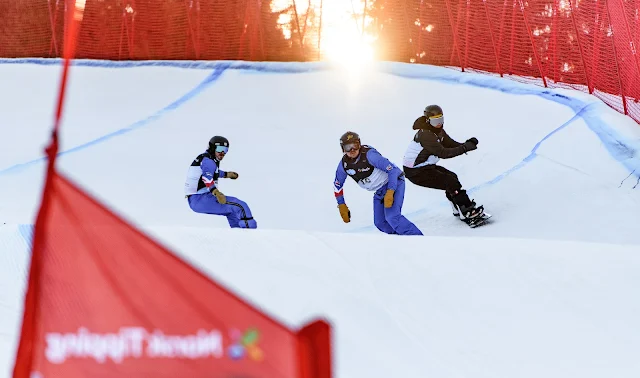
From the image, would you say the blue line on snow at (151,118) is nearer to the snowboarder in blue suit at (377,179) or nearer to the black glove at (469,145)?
the snowboarder in blue suit at (377,179)

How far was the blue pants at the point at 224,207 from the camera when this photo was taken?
7.64 metres

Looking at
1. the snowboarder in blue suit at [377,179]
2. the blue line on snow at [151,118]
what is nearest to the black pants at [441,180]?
the snowboarder in blue suit at [377,179]

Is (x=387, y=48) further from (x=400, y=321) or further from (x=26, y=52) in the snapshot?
(x=400, y=321)

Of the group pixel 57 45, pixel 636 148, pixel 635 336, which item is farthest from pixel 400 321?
pixel 57 45

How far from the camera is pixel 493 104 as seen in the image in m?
11.0

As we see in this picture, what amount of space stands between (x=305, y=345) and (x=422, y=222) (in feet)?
23.9

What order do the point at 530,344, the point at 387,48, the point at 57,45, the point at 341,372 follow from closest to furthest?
1. the point at 341,372
2. the point at 530,344
3. the point at 387,48
4. the point at 57,45

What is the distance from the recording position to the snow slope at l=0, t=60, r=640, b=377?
376 cm

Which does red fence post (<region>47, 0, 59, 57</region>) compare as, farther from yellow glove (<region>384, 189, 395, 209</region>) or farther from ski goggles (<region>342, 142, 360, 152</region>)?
yellow glove (<region>384, 189, 395, 209</region>)

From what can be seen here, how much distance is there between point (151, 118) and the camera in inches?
483

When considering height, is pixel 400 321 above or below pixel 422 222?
above

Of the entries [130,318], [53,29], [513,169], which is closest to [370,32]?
[513,169]

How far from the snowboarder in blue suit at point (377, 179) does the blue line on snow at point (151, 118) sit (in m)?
5.29

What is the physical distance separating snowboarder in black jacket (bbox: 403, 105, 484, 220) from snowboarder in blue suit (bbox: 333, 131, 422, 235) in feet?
1.79
